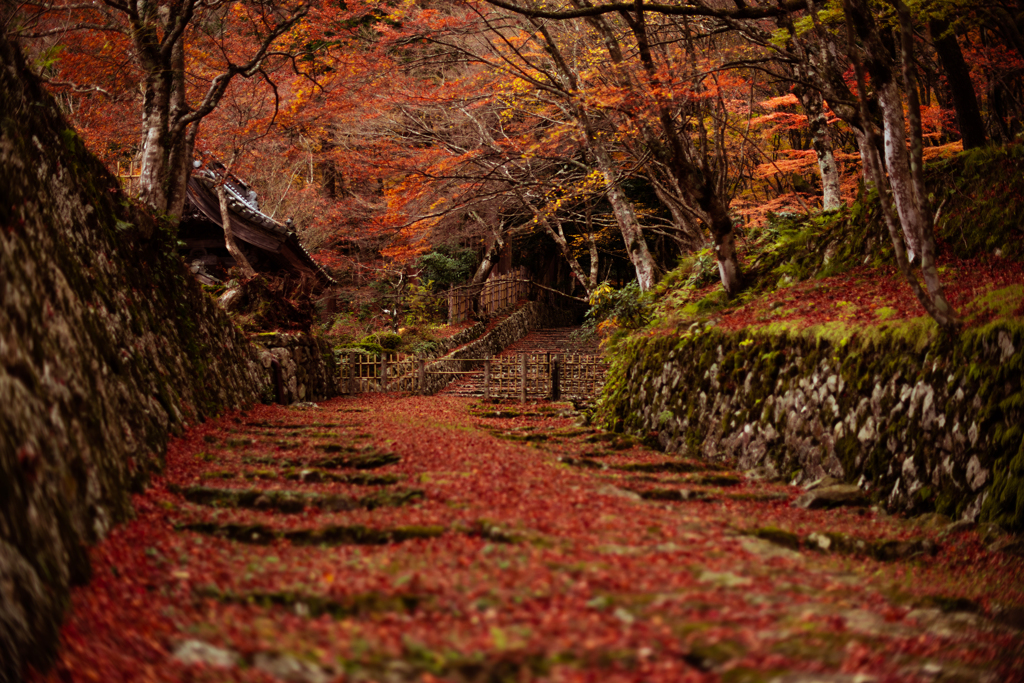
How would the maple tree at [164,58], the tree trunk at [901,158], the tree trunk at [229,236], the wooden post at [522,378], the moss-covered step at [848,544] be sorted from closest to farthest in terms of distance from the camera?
the moss-covered step at [848,544] → the tree trunk at [901,158] → the maple tree at [164,58] → the tree trunk at [229,236] → the wooden post at [522,378]

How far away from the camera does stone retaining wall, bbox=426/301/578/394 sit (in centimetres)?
2120

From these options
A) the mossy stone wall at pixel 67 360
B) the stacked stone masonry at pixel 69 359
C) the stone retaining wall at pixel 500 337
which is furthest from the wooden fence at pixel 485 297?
the mossy stone wall at pixel 67 360

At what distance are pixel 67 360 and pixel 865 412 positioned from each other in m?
6.97

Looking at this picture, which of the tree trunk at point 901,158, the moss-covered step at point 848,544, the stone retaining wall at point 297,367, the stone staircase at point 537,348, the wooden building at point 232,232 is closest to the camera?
the moss-covered step at point 848,544

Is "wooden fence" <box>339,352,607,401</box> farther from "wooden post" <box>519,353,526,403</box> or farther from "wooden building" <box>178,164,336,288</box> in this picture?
"wooden building" <box>178,164,336,288</box>

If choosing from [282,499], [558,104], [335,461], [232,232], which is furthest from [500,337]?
[282,499]

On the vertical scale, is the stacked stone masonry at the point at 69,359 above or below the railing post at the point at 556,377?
above

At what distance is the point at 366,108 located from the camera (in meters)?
20.5

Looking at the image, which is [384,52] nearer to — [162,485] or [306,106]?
[306,106]

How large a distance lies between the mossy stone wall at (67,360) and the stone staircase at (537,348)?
10032mm

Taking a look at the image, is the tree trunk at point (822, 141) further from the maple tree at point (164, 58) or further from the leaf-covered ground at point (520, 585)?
the maple tree at point (164, 58)

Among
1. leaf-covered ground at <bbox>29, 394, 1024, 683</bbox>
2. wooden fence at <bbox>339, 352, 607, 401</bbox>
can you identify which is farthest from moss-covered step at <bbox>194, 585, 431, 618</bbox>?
wooden fence at <bbox>339, 352, 607, 401</bbox>

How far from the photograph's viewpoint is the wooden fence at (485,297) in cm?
2770

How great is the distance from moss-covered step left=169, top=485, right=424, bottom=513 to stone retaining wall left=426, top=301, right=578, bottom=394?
1393cm
